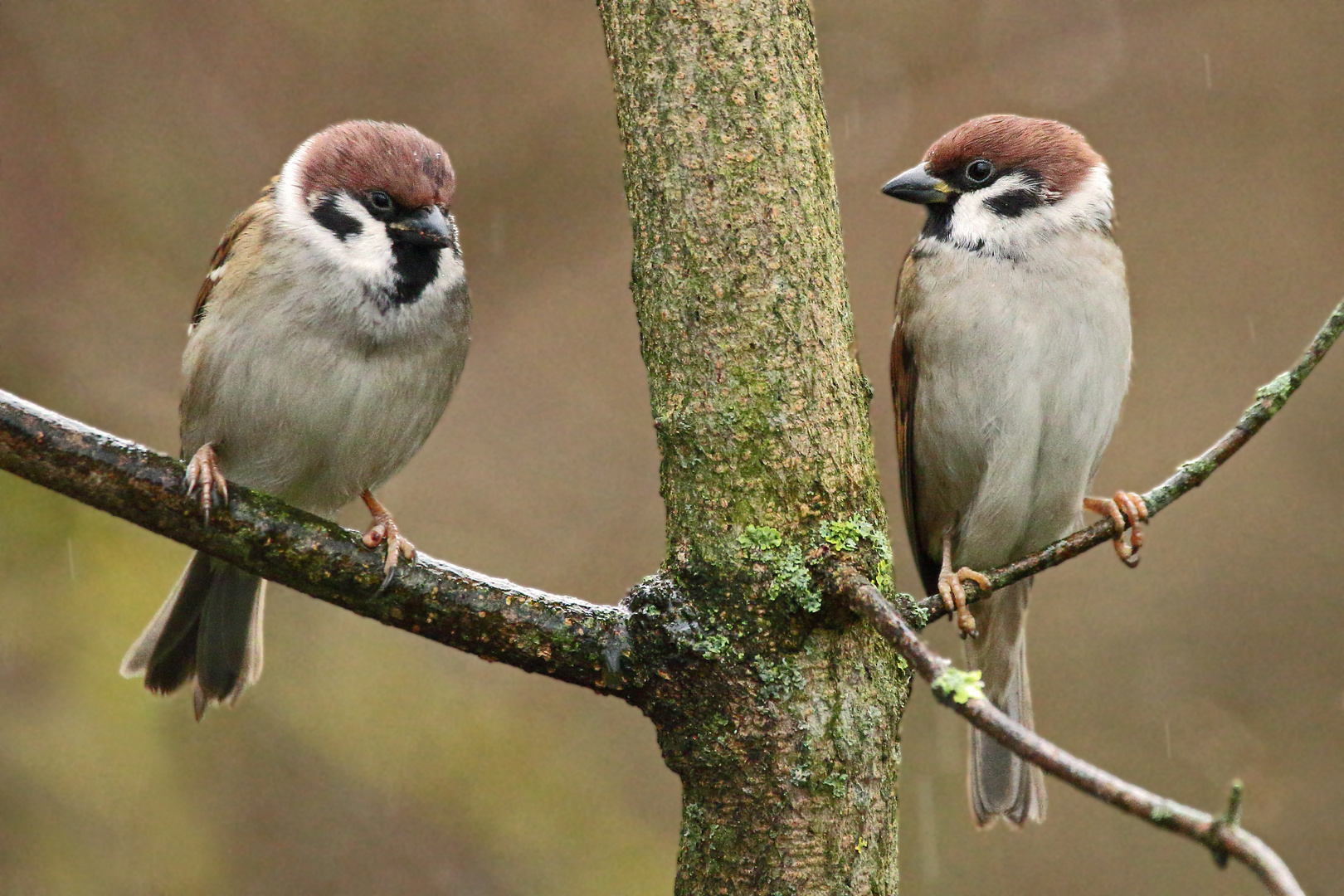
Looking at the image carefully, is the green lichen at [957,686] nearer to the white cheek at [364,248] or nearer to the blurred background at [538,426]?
the white cheek at [364,248]

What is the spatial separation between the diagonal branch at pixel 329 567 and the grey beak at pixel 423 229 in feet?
2.81

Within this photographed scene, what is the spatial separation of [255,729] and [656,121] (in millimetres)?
3351

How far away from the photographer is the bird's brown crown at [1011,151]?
2.92m

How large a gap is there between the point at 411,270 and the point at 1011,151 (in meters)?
1.27

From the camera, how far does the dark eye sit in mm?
2924

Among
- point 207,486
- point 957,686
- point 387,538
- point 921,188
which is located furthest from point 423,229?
point 957,686

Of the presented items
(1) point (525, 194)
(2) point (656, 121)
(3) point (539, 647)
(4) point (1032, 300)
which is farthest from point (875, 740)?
(1) point (525, 194)

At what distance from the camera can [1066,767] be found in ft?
4.55

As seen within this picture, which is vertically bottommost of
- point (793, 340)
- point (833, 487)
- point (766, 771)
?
point (766, 771)

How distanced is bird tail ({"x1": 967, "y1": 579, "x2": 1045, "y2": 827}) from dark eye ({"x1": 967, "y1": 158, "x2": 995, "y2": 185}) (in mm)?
961

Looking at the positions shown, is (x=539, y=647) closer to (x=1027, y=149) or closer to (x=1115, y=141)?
(x=1027, y=149)

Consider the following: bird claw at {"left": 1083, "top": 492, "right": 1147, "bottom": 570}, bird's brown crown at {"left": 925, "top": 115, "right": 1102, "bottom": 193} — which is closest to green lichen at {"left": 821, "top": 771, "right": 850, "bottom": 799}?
bird claw at {"left": 1083, "top": 492, "right": 1147, "bottom": 570}

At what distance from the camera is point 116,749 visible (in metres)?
4.34

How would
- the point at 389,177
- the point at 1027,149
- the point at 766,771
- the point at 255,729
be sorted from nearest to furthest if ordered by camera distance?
the point at 766,771
the point at 389,177
the point at 1027,149
the point at 255,729
